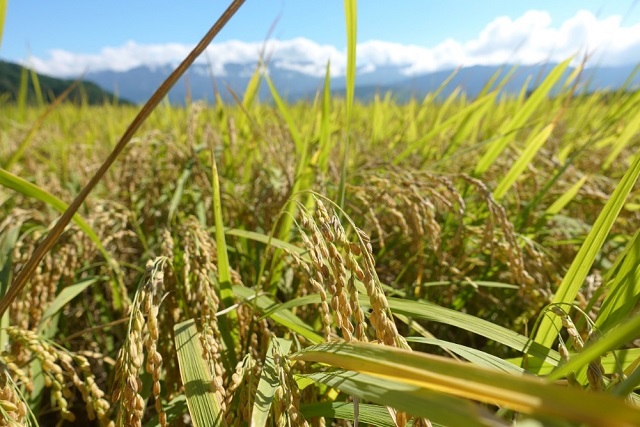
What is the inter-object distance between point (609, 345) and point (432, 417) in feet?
0.48

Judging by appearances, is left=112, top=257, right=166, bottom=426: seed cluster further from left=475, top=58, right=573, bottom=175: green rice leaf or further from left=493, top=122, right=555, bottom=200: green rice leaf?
left=475, top=58, right=573, bottom=175: green rice leaf

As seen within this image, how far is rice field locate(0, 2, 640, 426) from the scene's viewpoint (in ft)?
1.46

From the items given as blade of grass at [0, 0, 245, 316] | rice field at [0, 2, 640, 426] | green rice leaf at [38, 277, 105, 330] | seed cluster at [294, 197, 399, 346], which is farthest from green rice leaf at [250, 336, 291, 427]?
green rice leaf at [38, 277, 105, 330]

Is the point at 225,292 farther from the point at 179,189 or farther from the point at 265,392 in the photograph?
the point at 179,189

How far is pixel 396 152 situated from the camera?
8.32 feet

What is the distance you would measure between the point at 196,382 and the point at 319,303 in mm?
378

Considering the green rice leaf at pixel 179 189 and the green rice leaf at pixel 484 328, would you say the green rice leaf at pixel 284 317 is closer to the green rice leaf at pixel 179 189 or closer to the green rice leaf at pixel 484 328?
the green rice leaf at pixel 484 328

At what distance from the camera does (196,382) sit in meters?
0.70

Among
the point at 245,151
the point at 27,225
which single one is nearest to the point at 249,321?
the point at 27,225

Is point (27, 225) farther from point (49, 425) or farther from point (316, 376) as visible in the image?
point (316, 376)

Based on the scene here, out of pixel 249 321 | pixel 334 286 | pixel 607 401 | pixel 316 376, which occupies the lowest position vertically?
pixel 249 321

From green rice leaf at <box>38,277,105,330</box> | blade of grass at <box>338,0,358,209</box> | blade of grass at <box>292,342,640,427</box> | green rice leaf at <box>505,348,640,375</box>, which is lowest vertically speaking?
green rice leaf at <box>38,277,105,330</box>

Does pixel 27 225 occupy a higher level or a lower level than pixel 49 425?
higher

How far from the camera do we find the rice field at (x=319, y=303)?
0.44 metres
